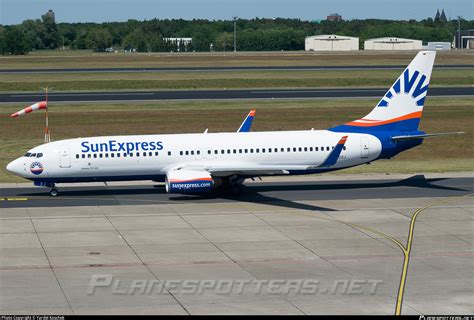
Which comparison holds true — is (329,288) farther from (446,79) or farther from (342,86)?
(446,79)

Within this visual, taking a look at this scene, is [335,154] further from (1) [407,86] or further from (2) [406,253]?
(2) [406,253]

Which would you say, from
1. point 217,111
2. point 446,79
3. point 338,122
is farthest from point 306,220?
point 446,79

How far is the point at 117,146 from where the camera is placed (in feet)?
163

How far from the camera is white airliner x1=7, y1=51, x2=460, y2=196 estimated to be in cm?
4894

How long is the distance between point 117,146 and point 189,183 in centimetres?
501

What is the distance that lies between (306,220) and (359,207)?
463 cm

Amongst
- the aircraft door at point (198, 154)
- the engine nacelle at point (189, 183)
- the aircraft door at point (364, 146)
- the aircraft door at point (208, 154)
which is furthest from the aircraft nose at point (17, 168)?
the aircraft door at point (364, 146)

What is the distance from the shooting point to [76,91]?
4648 inches

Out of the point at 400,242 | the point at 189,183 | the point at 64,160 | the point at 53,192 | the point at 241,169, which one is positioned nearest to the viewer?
the point at 400,242

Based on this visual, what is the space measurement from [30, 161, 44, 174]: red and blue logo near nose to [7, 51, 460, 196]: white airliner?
0.02 meters

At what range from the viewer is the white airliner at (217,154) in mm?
48938

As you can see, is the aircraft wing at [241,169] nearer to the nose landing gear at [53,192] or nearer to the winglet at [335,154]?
the winglet at [335,154]

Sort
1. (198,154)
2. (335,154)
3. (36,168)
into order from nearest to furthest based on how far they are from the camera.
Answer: (335,154)
(36,168)
(198,154)

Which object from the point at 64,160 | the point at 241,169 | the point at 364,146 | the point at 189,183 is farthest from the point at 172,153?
the point at 364,146
